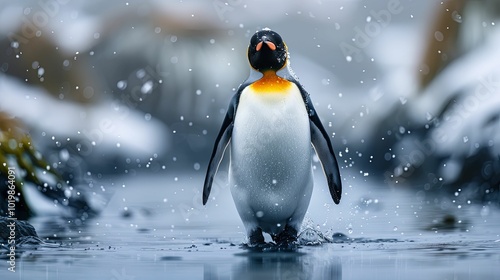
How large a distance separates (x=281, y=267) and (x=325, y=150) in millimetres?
1034

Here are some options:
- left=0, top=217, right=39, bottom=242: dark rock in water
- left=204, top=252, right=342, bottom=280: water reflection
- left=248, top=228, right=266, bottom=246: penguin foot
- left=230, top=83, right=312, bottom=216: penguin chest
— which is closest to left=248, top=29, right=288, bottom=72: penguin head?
left=230, top=83, right=312, bottom=216: penguin chest

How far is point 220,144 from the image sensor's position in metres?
3.88

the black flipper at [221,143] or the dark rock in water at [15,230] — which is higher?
the black flipper at [221,143]

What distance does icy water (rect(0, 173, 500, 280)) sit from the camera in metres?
2.87

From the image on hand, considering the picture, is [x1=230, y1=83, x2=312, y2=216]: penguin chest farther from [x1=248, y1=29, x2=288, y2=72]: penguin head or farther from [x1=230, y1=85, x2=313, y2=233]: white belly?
[x1=248, y1=29, x2=288, y2=72]: penguin head

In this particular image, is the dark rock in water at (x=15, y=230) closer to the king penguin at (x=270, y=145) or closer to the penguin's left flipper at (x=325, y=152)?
the king penguin at (x=270, y=145)

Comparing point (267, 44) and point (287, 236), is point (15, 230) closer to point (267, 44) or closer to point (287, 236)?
point (287, 236)

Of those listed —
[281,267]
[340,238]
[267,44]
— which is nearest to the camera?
[281,267]

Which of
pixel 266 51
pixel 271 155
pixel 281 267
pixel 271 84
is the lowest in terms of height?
pixel 281 267

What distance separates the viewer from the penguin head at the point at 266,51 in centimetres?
374

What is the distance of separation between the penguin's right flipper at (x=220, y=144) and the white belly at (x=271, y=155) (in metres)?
0.05

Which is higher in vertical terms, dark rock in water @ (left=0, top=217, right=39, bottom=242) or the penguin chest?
the penguin chest

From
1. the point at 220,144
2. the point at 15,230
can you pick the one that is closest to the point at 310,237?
the point at 220,144

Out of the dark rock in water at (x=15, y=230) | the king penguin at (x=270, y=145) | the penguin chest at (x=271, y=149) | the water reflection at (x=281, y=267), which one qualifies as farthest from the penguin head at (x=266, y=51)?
the dark rock in water at (x=15, y=230)
